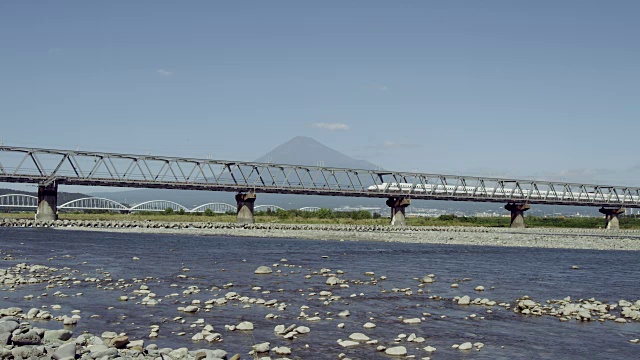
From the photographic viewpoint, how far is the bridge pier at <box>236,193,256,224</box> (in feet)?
313

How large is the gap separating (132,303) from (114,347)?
26.7 ft

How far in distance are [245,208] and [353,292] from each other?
6964 centimetres

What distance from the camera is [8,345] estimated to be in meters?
14.7

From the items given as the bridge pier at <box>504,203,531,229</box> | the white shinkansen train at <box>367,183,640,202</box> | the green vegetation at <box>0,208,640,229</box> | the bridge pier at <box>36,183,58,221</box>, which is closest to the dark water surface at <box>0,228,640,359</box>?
the bridge pier at <box>36,183,58,221</box>

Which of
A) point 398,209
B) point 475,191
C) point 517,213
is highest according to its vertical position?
point 475,191

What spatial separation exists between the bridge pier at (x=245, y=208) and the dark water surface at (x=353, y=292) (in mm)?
43675

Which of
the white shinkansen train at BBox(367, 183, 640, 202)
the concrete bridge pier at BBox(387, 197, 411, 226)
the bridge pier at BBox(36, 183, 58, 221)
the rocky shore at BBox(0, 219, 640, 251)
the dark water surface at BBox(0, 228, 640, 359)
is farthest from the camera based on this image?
the white shinkansen train at BBox(367, 183, 640, 202)

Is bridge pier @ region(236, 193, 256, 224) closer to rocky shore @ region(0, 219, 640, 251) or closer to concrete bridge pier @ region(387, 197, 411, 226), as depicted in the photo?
rocky shore @ region(0, 219, 640, 251)

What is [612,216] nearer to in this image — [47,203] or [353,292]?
[47,203]


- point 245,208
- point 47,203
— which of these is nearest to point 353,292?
point 47,203

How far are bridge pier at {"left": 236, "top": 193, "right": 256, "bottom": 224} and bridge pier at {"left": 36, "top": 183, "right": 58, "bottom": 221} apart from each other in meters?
26.9

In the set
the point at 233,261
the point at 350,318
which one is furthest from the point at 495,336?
the point at 233,261

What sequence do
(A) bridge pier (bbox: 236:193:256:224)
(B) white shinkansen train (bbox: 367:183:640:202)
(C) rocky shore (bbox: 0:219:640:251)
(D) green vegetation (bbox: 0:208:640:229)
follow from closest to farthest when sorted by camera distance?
1. (C) rocky shore (bbox: 0:219:640:251)
2. (A) bridge pier (bbox: 236:193:256:224)
3. (D) green vegetation (bbox: 0:208:640:229)
4. (B) white shinkansen train (bbox: 367:183:640:202)

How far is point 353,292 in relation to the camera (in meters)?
27.7
